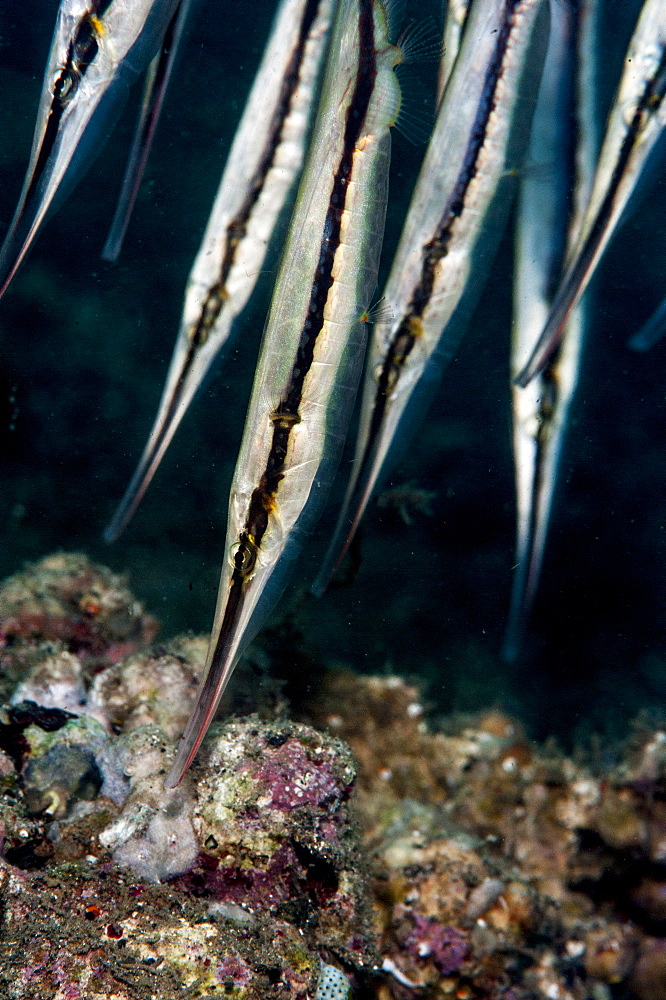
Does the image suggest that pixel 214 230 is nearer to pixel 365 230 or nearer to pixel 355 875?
pixel 365 230

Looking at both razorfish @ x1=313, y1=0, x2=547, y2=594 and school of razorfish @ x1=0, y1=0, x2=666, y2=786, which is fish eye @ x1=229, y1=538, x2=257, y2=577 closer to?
school of razorfish @ x1=0, y1=0, x2=666, y2=786

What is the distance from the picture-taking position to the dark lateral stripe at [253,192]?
→ 280 centimetres

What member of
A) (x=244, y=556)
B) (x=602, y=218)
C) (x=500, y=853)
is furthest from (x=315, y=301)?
(x=500, y=853)

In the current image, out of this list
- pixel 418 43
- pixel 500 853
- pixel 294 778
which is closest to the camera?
pixel 418 43

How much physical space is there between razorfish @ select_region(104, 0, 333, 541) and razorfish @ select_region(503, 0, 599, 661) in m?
1.14

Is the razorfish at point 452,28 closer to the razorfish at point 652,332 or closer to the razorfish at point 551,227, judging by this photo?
the razorfish at point 551,227

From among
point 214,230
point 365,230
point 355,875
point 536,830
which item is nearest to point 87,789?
point 355,875

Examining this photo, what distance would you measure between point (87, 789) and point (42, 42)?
211 inches

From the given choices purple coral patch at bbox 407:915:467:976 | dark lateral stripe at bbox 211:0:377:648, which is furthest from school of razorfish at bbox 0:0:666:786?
purple coral patch at bbox 407:915:467:976

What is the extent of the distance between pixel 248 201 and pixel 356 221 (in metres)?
1.25

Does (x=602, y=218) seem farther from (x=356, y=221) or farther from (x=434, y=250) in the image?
(x=356, y=221)

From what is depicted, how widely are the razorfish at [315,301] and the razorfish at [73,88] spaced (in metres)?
1.07

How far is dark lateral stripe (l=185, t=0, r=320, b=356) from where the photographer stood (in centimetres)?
280

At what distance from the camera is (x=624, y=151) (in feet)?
7.32
